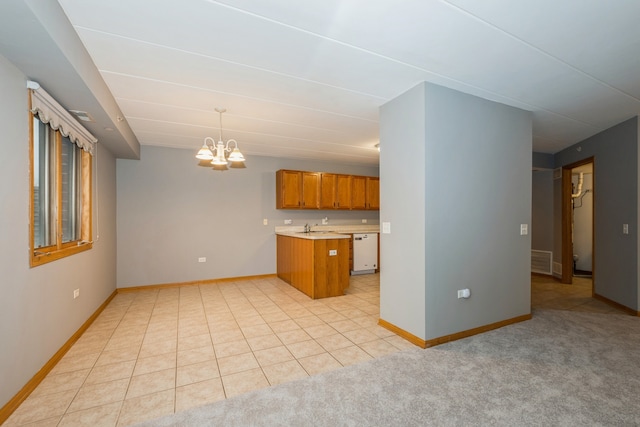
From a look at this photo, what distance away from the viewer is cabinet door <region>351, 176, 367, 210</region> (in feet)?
21.6

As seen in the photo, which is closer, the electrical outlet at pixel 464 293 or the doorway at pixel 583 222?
the electrical outlet at pixel 464 293

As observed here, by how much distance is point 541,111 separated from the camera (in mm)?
3465

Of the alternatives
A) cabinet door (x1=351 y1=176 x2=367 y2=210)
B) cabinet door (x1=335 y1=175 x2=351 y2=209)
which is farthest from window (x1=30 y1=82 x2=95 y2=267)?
cabinet door (x1=351 y1=176 x2=367 y2=210)

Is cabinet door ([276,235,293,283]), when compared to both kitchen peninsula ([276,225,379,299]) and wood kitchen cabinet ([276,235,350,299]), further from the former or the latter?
wood kitchen cabinet ([276,235,350,299])

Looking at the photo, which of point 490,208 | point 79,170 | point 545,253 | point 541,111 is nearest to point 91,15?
point 79,170

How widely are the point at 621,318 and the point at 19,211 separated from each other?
6394mm

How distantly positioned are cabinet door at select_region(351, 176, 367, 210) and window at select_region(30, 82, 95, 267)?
4.79 metres

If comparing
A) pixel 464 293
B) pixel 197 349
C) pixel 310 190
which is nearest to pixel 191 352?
pixel 197 349

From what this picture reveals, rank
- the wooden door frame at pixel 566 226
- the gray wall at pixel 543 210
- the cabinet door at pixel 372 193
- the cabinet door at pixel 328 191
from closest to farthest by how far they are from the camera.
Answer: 1. the wooden door frame at pixel 566 226
2. the gray wall at pixel 543 210
3. the cabinet door at pixel 328 191
4. the cabinet door at pixel 372 193

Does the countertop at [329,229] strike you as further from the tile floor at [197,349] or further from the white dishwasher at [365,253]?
the tile floor at [197,349]

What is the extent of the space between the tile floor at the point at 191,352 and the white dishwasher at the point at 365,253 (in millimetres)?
1743

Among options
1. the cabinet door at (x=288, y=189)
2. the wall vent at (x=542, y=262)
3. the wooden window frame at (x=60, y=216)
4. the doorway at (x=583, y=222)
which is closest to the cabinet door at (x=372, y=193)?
the cabinet door at (x=288, y=189)

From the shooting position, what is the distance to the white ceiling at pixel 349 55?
5.93 feet

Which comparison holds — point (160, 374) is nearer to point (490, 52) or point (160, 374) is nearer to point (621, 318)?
point (490, 52)
